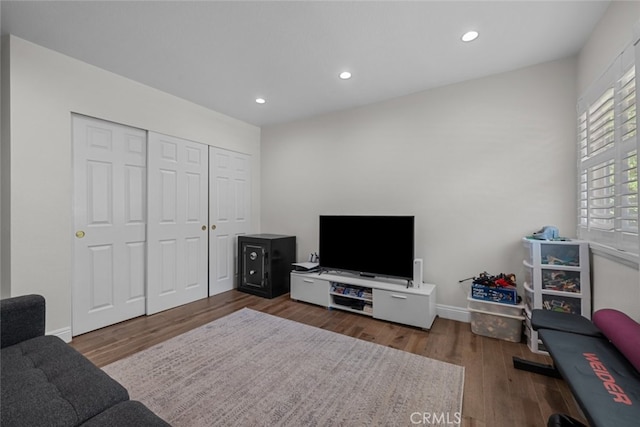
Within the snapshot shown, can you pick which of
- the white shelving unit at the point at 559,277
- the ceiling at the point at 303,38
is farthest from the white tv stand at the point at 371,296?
the ceiling at the point at 303,38

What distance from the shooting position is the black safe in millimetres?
3674

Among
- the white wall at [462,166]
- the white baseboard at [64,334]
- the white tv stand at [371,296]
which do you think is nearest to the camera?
the white baseboard at [64,334]

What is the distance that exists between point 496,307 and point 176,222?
355cm

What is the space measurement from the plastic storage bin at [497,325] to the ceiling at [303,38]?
7.58 ft

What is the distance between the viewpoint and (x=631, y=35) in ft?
5.05

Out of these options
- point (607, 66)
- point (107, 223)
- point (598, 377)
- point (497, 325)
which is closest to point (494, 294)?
point (497, 325)

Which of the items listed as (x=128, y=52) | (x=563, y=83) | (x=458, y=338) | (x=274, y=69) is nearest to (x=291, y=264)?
(x=458, y=338)

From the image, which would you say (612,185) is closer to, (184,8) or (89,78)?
(184,8)

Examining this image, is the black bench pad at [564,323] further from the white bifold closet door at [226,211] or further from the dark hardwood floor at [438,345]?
the white bifold closet door at [226,211]

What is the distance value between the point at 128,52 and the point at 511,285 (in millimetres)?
3962

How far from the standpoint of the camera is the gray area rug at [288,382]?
156cm

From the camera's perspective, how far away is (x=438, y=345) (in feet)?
7.75

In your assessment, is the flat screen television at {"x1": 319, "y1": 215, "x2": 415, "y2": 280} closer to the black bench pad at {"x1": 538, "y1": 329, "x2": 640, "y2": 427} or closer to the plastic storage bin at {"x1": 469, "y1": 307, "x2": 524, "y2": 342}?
the plastic storage bin at {"x1": 469, "y1": 307, "x2": 524, "y2": 342}

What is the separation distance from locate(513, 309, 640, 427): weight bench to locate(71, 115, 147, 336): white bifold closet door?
3.56m
